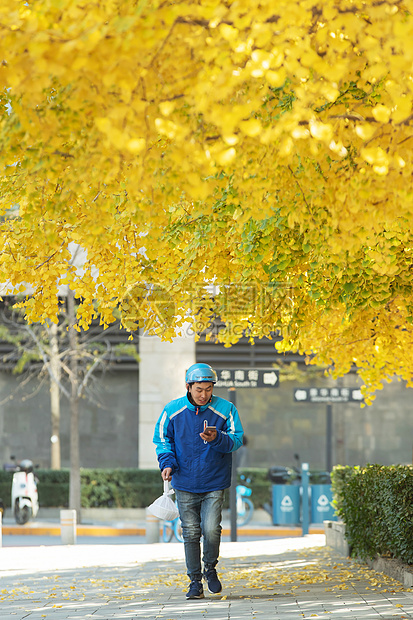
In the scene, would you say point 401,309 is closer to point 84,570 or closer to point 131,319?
point 131,319

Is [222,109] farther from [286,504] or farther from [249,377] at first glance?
[286,504]

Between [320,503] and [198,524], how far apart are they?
393 inches

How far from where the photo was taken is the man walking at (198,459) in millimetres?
6016

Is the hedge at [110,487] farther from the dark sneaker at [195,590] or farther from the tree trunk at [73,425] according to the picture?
the dark sneaker at [195,590]

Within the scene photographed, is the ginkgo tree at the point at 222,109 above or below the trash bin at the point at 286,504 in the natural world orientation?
above

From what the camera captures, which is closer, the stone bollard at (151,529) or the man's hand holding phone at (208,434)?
the man's hand holding phone at (208,434)

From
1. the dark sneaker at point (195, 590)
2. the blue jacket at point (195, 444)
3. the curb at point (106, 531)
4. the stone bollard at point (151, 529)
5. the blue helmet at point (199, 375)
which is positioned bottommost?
the curb at point (106, 531)

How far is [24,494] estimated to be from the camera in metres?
17.1

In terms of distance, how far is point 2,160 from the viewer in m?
3.57

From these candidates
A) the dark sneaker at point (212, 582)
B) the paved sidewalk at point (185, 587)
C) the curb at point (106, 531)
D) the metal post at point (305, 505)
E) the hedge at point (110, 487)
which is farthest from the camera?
the hedge at point (110, 487)

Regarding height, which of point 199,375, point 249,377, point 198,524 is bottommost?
point 198,524

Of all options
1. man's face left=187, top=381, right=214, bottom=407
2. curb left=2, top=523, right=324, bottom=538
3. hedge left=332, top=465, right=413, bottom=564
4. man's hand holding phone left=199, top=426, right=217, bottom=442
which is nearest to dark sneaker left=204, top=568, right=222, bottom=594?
man's hand holding phone left=199, top=426, right=217, bottom=442

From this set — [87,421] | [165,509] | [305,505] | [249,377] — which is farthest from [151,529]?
[87,421]

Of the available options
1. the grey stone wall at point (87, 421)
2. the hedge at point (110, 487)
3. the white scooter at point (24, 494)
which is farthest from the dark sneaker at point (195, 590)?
the grey stone wall at point (87, 421)
